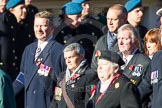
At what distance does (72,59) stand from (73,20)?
1370 mm

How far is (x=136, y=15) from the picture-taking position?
30.8ft

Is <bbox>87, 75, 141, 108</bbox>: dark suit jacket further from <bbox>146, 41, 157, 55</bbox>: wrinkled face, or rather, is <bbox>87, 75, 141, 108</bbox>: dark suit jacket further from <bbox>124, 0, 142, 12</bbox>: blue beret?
<bbox>124, 0, 142, 12</bbox>: blue beret

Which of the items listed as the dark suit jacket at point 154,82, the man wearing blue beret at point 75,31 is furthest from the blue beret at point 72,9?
the dark suit jacket at point 154,82

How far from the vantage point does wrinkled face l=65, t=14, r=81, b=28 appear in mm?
9173

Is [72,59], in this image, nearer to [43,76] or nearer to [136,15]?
[43,76]

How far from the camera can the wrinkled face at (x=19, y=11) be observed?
9758mm

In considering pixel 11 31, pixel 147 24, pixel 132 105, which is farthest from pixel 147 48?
pixel 147 24

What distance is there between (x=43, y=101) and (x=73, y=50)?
104cm

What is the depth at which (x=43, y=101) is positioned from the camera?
28.6 ft

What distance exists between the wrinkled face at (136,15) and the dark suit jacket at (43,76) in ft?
3.71

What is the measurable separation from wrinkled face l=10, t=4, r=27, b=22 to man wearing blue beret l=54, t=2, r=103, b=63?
0.56m

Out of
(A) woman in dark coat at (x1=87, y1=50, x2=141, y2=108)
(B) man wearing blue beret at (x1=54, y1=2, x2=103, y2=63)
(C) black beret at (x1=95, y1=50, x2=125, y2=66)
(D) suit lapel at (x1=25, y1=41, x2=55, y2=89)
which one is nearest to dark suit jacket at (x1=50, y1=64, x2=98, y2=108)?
(A) woman in dark coat at (x1=87, y1=50, x2=141, y2=108)

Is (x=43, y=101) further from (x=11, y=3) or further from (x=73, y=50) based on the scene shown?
(x=11, y=3)

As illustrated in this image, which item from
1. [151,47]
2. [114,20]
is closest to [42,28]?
[114,20]
